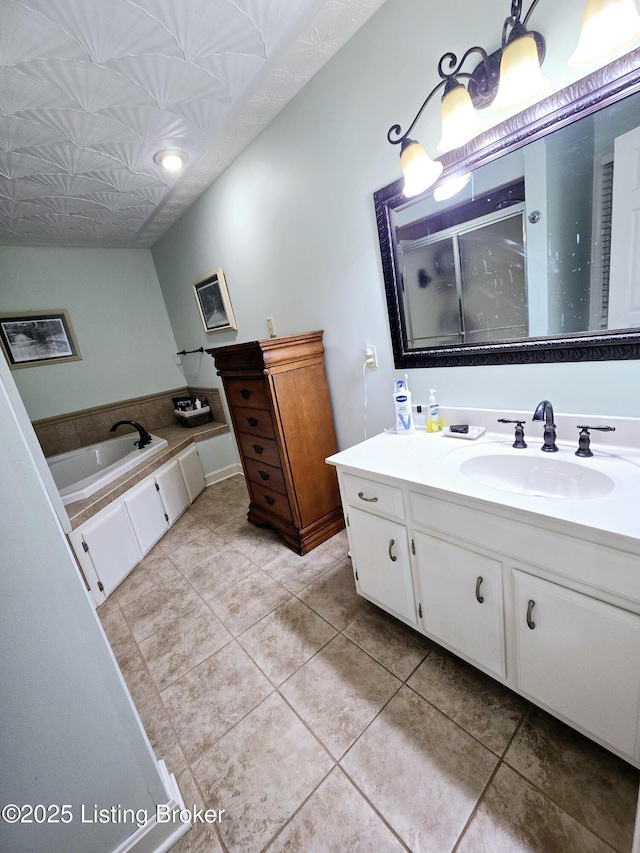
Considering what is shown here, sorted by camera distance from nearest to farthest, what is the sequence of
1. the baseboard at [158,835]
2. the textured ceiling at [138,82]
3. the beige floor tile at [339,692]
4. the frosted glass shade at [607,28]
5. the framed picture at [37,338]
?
the frosted glass shade at [607,28]
the baseboard at [158,835]
the beige floor tile at [339,692]
the textured ceiling at [138,82]
the framed picture at [37,338]

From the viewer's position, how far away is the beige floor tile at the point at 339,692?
1.12m

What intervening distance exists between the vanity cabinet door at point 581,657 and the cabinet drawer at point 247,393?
1.43 metres

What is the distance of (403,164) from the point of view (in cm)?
125

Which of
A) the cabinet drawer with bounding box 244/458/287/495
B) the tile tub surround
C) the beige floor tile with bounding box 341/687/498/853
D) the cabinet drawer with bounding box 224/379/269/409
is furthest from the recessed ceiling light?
the beige floor tile with bounding box 341/687/498/853

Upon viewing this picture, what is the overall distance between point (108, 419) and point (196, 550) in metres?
2.00

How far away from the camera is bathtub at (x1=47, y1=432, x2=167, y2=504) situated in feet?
7.48

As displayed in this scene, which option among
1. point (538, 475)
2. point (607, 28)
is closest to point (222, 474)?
point (538, 475)

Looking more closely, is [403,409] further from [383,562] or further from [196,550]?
[196,550]

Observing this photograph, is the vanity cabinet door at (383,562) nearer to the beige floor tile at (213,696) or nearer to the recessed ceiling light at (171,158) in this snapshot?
the beige floor tile at (213,696)

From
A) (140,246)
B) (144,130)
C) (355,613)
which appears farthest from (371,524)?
(140,246)

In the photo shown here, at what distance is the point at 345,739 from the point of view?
1088mm

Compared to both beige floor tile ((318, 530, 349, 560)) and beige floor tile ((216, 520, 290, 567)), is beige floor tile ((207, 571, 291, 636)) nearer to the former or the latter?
beige floor tile ((216, 520, 290, 567))

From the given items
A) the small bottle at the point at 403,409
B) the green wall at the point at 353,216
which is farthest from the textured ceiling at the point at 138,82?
the small bottle at the point at 403,409

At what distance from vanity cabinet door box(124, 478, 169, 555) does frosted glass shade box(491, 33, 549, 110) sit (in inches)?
103
